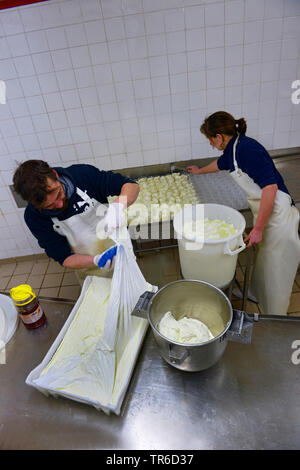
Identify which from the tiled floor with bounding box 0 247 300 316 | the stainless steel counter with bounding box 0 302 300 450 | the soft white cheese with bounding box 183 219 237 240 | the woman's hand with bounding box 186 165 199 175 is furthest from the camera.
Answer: the tiled floor with bounding box 0 247 300 316

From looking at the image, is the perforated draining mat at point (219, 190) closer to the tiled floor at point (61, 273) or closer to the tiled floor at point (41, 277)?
the tiled floor at point (61, 273)

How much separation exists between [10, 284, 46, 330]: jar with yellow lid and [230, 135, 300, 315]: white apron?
152 centimetres

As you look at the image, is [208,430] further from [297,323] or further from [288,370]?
[297,323]

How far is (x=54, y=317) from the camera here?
4.61ft

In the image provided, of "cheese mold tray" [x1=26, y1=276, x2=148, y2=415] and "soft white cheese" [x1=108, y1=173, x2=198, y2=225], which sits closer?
"cheese mold tray" [x1=26, y1=276, x2=148, y2=415]

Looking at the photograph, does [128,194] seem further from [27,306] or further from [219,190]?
[219,190]

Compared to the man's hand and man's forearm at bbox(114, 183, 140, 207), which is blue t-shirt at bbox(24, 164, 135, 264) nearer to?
man's forearm at bbox(114, 183, 140, 207)

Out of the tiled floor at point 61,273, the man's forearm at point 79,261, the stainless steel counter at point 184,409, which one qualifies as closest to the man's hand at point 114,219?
the man's forearm at point 79,261

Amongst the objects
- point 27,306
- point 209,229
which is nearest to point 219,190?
point 209,229

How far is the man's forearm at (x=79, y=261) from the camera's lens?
1537 mm

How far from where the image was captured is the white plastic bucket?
56.6 inches

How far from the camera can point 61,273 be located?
3.35m

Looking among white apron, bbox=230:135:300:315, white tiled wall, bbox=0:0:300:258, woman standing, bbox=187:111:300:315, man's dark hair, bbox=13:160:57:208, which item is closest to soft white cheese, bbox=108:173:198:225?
white tiled wall, bbox=0:0:300:258

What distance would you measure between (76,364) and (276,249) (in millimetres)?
1654
